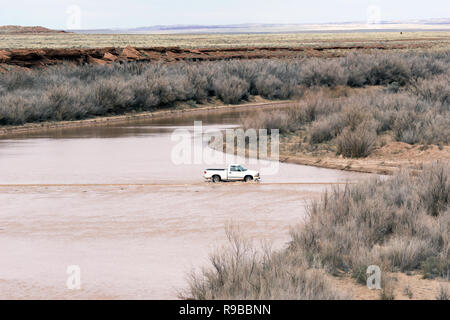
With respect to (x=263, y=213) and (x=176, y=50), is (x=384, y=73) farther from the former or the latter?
(x=263, y=213)

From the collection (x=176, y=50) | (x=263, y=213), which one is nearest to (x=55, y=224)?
(x=263, y=213)

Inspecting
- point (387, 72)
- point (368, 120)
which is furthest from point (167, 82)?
point (368, 120)

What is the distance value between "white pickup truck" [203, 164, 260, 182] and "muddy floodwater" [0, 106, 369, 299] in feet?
0.80

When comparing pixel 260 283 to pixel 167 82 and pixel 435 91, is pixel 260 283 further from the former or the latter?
pixel 167 82

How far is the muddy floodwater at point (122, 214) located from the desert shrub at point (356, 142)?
2.17 metres

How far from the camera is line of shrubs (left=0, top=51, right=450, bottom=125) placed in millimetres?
35062

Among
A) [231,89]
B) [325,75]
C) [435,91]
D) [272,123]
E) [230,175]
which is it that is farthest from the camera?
[325,75]

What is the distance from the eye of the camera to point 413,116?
25719 mm

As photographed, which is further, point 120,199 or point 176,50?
point 176,50

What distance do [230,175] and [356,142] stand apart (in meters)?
5.69

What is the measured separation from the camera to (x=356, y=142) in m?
22.6

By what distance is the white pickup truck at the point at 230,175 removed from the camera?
18562 mm
